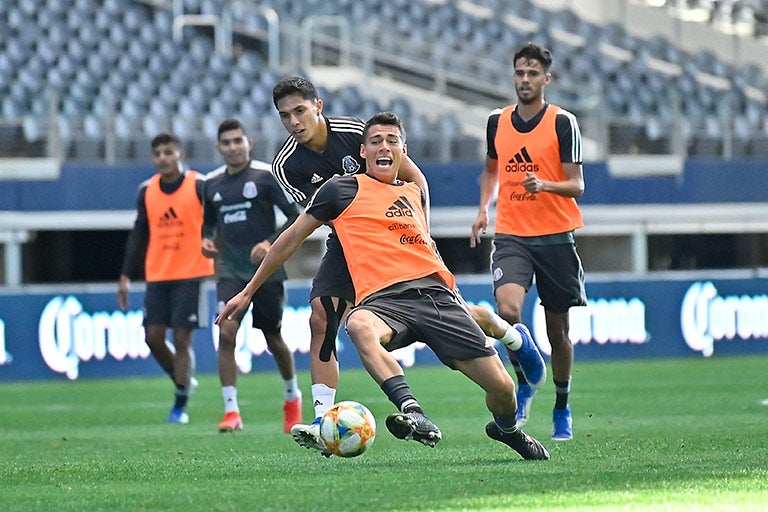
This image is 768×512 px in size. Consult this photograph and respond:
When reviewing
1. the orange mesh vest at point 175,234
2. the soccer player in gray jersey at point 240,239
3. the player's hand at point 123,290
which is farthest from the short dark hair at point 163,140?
the player's hand at point 123,290

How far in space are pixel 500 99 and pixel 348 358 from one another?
25.1ft

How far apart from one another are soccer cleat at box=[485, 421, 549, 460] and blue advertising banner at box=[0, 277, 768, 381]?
10.9 metres

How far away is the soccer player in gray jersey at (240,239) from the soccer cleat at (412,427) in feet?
14.0

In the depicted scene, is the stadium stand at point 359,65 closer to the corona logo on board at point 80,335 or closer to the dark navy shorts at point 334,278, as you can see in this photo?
the corona logo on board at point 80,335

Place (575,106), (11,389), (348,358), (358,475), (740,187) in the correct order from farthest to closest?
(740,187) → (575,106) → (348,358) → (11,389) → (358,475)

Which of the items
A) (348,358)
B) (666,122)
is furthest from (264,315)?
(666,122)

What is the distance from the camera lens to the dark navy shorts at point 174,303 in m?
12.6

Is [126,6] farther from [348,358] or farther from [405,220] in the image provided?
[405,220]

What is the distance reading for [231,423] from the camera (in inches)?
439

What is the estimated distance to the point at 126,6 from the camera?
27.5 metres

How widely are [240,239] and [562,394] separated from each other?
3118mm

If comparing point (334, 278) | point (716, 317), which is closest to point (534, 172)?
point (334, 278)

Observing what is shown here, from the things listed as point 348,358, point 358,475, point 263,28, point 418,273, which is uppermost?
point 263,28

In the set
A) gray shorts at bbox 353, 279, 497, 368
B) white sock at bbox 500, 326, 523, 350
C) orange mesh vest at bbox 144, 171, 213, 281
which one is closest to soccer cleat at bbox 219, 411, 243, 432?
orange mesh vest at bbox 144, 171, 213, 281
